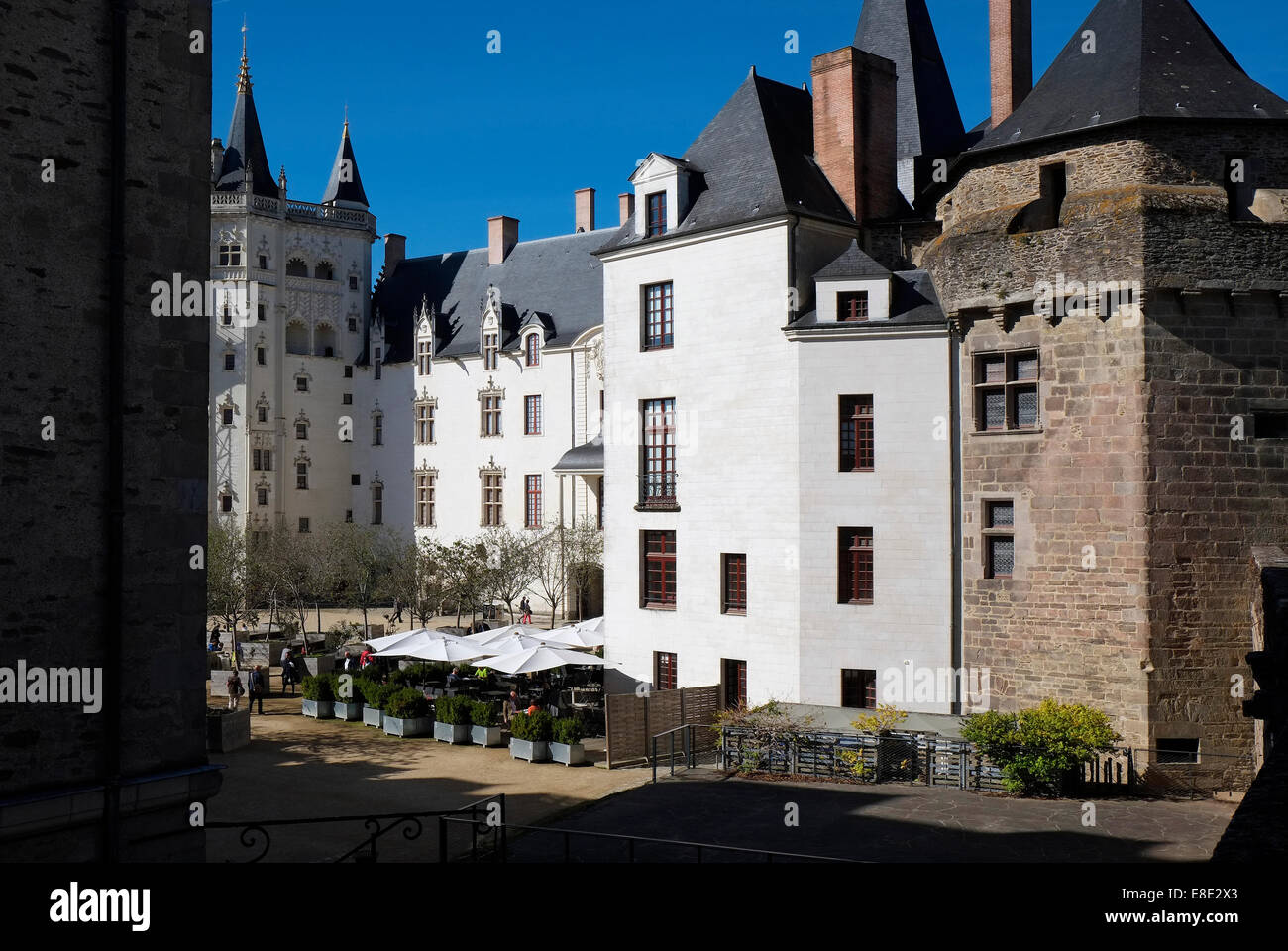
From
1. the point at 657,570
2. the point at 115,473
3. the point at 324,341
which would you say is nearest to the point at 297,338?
the point at 324,341

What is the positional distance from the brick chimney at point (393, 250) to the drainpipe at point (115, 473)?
50.7 meters

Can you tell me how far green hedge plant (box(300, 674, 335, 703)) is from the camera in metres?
27.9

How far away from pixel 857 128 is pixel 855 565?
1017cm

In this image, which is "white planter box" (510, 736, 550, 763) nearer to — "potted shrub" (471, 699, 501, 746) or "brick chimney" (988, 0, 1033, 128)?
"potted shrub" (471, 699, 501, 746)

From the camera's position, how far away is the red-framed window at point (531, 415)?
164ft

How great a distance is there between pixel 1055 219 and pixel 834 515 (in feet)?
23.7

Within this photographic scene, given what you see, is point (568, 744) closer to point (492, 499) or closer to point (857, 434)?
point (857, 434)

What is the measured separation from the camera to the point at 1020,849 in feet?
51.0

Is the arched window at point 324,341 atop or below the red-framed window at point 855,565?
atop

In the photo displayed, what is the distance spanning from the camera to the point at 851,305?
2486 centimetres

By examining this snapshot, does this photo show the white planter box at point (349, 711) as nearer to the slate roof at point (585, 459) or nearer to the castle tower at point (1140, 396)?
the castle tower at point (1140, 396)

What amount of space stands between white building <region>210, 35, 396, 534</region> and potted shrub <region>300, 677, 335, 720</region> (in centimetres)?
2618

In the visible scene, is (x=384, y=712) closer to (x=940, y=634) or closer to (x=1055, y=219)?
(x=940, y=634)

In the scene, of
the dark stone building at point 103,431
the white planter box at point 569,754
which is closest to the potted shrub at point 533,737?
the white planter box at point 569,754
